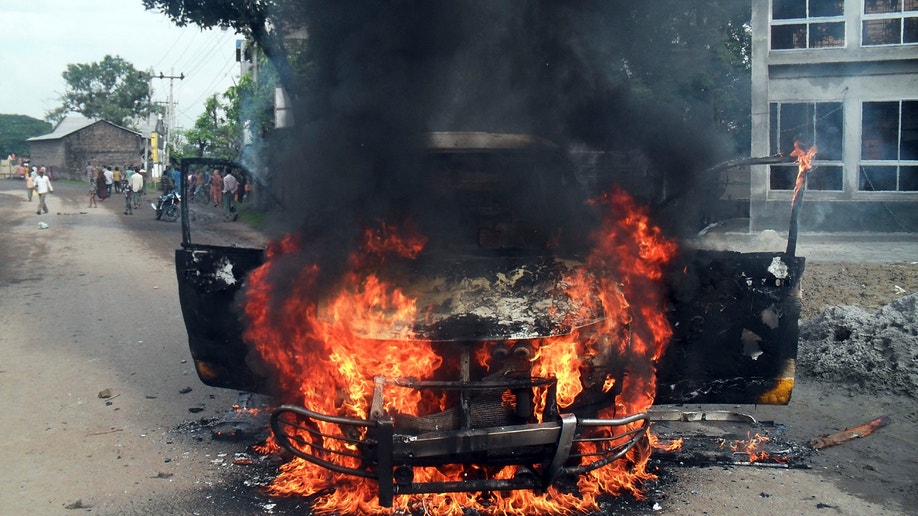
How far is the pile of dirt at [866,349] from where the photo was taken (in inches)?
243

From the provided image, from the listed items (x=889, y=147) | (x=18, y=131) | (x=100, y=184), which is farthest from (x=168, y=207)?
(x=18, y=131)

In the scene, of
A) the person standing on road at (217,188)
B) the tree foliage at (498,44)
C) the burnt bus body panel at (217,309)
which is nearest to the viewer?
the burnt bus body panel at (217,309)

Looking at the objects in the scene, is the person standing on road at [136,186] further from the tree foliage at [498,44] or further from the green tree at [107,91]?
the green tree at [107,91]

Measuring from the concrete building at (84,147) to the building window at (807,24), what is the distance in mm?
56236

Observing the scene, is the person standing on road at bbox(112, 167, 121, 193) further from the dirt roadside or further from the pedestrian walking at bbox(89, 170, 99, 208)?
the dirt roadside

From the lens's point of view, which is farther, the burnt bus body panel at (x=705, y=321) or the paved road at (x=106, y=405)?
the burnt bus body panel at (x=705, y=321)

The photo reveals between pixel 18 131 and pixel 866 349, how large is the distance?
95596mm

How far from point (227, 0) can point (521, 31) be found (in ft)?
29.0

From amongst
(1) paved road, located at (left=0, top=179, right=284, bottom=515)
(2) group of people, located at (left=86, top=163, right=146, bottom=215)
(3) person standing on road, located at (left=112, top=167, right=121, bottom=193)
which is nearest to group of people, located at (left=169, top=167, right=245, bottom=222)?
(2) group of people, located at (left=86, top=163, right=146, bottom=215)

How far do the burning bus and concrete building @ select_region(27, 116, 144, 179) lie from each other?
203ft

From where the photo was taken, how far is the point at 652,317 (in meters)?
4.23

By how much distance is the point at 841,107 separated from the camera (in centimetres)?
1569

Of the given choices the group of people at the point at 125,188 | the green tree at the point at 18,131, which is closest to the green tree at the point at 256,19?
the group of people at the point at 125,188

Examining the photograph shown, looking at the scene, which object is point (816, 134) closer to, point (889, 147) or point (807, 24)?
point (889, 147)
